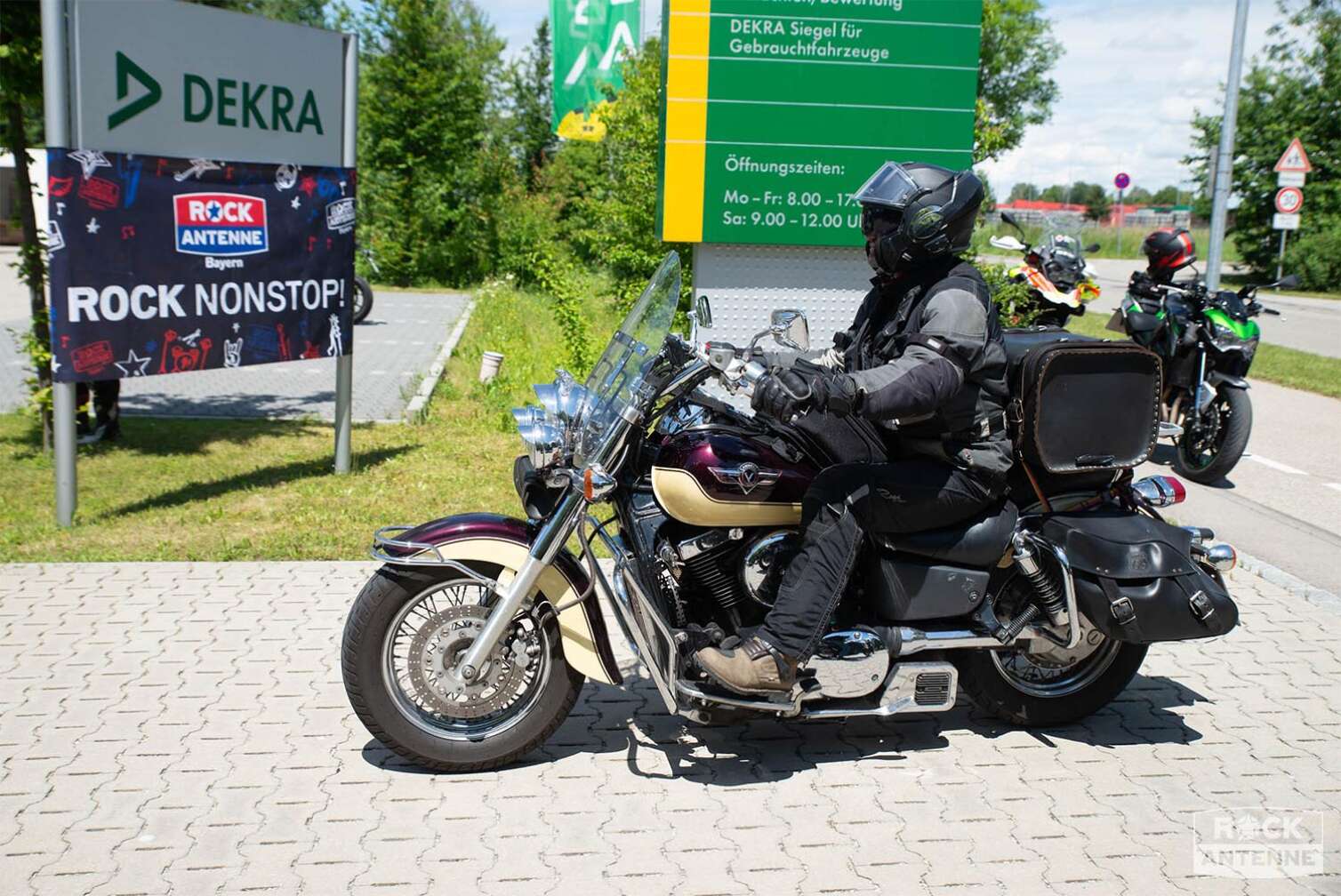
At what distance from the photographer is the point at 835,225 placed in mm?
8961

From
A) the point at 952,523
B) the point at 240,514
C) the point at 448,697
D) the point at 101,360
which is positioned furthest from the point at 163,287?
the point at 952,523

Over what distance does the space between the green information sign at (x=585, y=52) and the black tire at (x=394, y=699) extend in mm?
14575

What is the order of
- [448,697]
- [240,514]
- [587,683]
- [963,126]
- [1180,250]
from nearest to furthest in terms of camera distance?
[448,697] → [587,683] → [240,514] → [963,126] → [1180,250]

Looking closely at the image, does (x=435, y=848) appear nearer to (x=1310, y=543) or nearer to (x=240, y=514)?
(x=240, y=514)

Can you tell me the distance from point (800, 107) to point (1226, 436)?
3.84 meters

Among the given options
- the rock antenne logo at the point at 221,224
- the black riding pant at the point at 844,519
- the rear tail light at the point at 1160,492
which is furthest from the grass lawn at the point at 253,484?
the rear tail light at the point at 1160,492

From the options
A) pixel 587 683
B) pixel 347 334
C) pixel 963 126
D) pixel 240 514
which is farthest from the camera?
pixel 963 126

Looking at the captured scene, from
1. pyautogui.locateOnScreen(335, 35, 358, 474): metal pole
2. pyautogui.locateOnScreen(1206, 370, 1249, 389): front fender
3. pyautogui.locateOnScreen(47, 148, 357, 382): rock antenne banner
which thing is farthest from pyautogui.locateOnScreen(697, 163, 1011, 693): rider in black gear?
pyautogui.locateOnScreen(1206, 370, 1249, 389): front fender

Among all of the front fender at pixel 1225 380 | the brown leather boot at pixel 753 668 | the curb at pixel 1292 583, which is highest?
the front fender at pixel 1225 380

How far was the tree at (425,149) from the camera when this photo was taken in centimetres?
2378

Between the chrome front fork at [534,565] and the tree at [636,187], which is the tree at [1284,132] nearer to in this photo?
the tree at [636,187]

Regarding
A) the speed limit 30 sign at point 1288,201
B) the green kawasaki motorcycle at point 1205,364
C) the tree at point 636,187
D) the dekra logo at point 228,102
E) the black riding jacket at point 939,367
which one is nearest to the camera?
the black riding jacket at point 939,367

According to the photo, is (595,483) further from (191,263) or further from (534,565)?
(191,263)

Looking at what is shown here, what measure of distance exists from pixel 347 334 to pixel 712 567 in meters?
5.07
